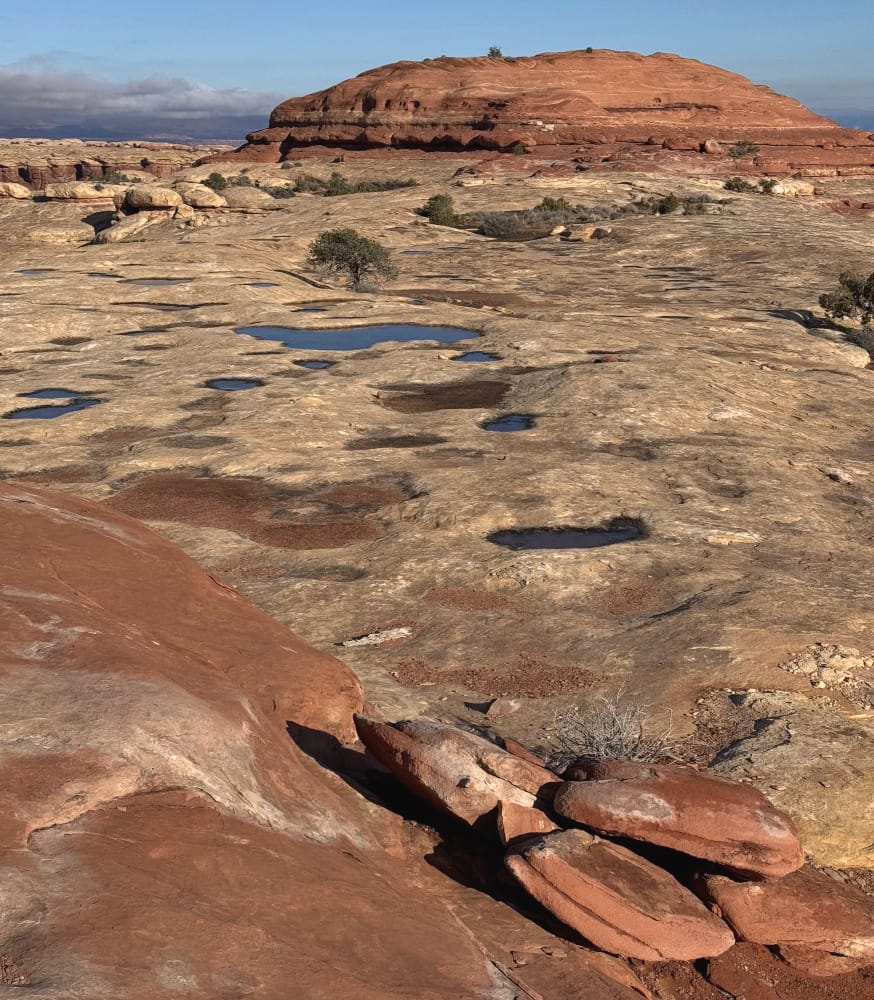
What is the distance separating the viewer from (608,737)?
9531 mm

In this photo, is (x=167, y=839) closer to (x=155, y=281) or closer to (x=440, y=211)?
(x=155, y=281)

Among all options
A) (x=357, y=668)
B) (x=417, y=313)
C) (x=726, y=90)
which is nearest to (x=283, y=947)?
(x=357, y=668)

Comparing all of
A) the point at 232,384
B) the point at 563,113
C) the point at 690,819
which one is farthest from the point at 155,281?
the point at 563,113

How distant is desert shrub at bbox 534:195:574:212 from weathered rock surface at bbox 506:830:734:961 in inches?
2592

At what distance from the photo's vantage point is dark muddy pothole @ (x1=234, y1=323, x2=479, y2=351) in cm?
3228

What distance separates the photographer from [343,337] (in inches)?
1314

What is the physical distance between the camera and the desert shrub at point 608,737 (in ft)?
31.1

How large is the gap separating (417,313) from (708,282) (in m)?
17.7

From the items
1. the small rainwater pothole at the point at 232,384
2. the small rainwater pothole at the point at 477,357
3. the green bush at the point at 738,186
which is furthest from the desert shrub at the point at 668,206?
the small rainwater pothole at the point at 232,384

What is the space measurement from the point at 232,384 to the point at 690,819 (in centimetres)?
2091

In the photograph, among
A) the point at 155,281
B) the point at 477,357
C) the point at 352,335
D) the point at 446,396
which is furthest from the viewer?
the point at 155,281

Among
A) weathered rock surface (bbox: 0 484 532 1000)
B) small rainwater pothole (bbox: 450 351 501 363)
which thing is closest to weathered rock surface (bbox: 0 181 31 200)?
small rainwater pothole (bbox: 450 351 501 363)

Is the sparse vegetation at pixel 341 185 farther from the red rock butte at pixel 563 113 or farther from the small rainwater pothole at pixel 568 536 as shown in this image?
the small rainwater pothole at pixel 568 536

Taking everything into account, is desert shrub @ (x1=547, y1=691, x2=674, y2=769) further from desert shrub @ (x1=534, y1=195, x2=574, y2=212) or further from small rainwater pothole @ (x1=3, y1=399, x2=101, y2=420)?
desert shrub @ (x1=534, y1=195, x2=574, y2=212)
